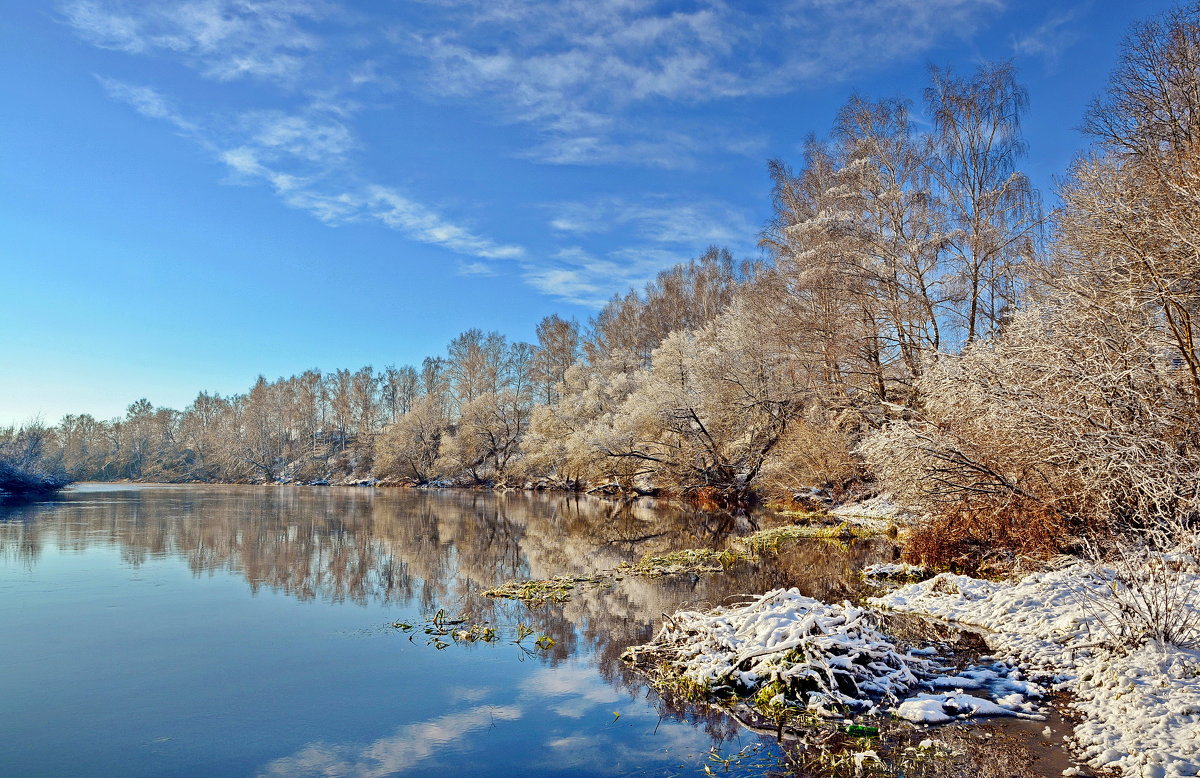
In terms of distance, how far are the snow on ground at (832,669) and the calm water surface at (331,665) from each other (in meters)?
0.61

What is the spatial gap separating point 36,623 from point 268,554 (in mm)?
6855

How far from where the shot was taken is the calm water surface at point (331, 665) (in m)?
5.01

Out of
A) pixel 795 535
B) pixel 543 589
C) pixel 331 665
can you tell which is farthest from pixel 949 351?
pixel 331 665

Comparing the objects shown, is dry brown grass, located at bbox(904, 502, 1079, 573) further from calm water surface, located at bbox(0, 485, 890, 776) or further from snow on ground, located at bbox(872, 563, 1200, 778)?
snow on ground, located at bbox(872, 563, 1200, 778)

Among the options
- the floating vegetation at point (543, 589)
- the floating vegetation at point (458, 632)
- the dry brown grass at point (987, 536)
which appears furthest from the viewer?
the floating vegetation at point (543, 589)

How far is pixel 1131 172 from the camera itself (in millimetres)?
13164

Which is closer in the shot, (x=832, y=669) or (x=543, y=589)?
(x=832, y=669)

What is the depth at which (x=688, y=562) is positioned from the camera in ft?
43.8

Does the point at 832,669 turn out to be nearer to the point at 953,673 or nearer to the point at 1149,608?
the point at 953,673

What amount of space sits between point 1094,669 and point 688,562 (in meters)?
8.15

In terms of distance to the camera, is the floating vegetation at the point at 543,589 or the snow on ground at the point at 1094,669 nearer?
the snow on ground at the point at 1094,669

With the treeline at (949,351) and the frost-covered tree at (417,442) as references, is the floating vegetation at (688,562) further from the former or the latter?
the frost-covered tree at (417,442)

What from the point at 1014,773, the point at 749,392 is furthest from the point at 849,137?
the point at 1014,773

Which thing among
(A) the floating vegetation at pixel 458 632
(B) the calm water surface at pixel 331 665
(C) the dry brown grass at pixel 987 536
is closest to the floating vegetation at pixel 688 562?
(B) the calm water surface at pixel 331 665
